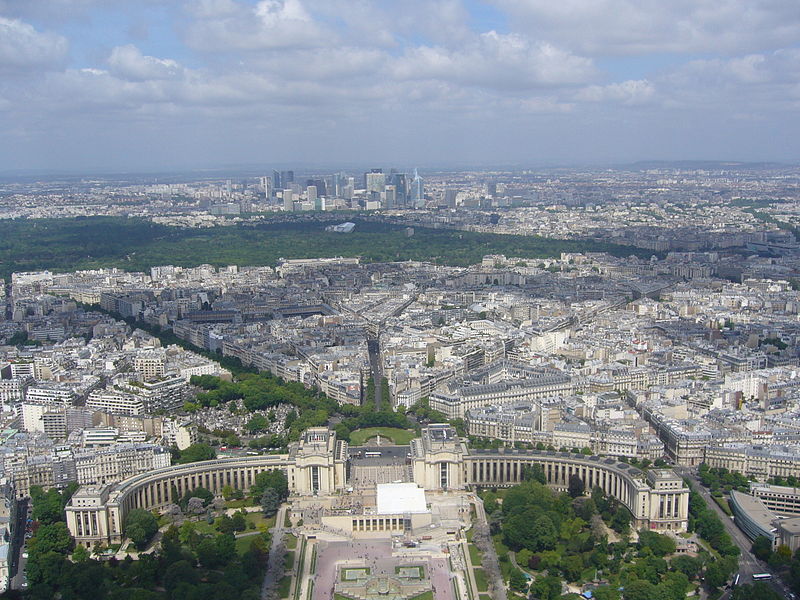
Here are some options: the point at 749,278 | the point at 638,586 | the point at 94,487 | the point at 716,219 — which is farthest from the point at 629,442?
the point at 716,219

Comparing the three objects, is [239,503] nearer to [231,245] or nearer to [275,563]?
[275,563]

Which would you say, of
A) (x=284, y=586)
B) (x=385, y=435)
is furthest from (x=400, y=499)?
(x=385, y=435)

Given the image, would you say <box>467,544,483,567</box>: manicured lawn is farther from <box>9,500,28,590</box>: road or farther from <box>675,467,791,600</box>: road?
<box>9,500,28,590</box>: road

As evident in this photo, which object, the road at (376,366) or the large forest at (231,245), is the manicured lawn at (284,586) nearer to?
the road at (376,366)

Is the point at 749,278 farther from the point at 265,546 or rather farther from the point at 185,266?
the point at 265,546

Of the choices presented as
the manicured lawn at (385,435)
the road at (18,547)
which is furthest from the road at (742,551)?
the road at (18,547)

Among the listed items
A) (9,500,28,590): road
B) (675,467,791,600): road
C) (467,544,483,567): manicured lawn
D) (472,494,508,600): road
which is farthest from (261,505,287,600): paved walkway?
(675,467,791,600): road
